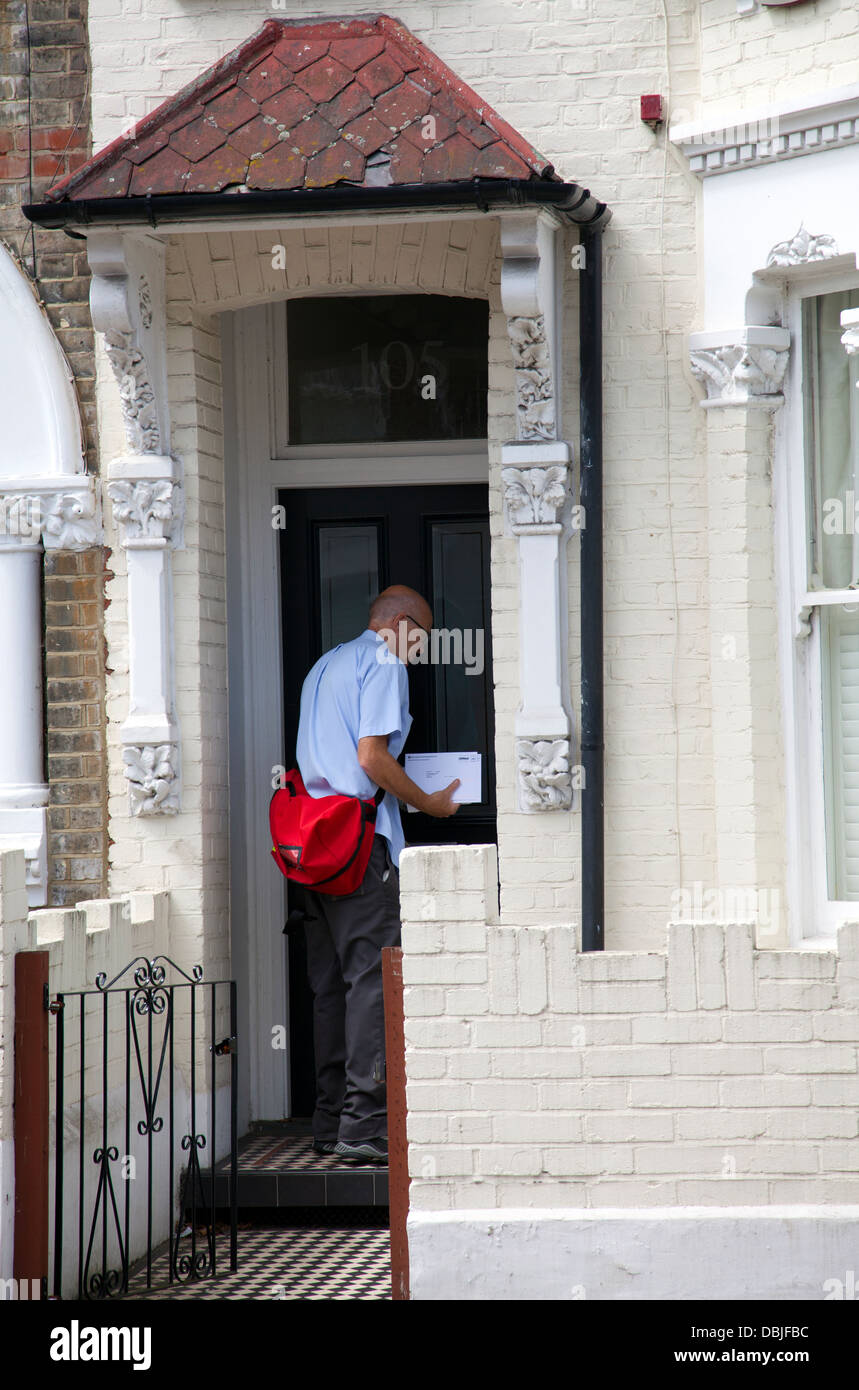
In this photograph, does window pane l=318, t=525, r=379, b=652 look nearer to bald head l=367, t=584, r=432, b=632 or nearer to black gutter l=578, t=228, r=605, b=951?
bald head l=367, t=584, r=432, b=632

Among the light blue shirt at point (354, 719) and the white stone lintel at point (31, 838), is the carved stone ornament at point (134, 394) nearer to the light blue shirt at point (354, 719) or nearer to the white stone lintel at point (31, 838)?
the light blue shirt at point (354, 719)

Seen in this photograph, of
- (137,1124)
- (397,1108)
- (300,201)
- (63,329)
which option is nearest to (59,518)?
(63,329)

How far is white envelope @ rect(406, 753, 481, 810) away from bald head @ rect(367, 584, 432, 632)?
1.76ft

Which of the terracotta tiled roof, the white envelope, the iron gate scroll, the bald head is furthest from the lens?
the white envelope

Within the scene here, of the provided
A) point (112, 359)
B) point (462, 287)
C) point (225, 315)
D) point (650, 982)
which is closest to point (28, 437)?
point (112, 359)

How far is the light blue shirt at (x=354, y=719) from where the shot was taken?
623 cm

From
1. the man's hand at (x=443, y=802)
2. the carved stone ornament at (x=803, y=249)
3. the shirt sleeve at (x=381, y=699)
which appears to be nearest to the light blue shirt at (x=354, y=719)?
the shirt sleeve at (x=381, y=699)

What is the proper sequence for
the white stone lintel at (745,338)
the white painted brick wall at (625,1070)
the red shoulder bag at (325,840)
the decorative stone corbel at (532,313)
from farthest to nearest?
the red shoulder bag at (325,840) → the white stone lintel at (745,338) → the decorative stone corbel at (532,313) → the white painted brick wall at (625,1070)

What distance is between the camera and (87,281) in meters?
6.42

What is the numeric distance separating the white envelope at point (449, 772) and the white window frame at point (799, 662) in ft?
4.14

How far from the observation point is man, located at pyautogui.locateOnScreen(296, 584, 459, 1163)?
6199mm

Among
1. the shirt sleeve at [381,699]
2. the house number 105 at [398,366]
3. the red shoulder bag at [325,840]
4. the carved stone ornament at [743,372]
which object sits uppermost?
the house number 105 at [398,366]

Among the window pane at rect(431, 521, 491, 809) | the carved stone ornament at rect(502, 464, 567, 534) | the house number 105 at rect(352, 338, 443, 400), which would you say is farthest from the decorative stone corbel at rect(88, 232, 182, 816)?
the carved stone ornament at rect(502, 464, 567, 534)
